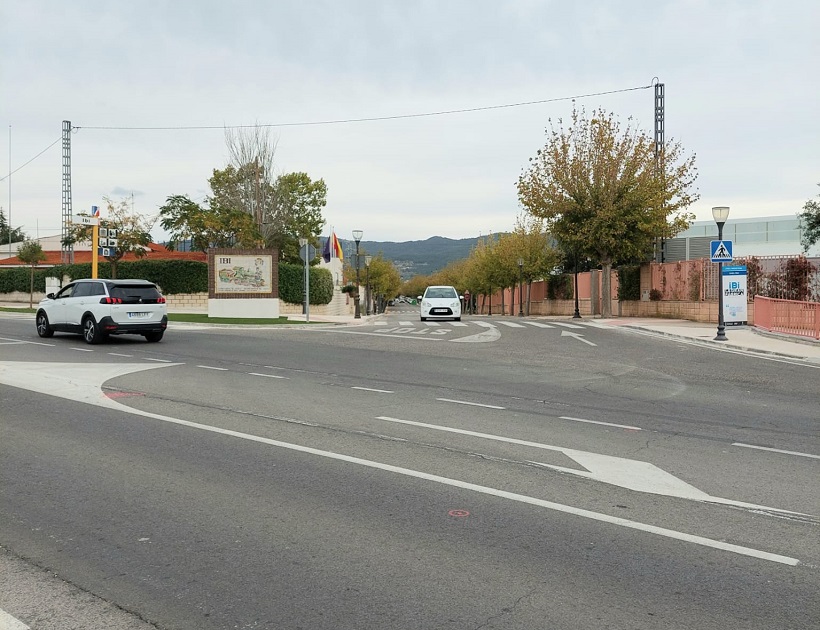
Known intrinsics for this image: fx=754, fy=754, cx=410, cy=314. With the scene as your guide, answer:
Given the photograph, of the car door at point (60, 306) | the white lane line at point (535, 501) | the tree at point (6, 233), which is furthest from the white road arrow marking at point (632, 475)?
the tree at point (6, 233)

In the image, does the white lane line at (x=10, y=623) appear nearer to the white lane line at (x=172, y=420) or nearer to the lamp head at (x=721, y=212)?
the white lane line at (x=172, y=420)

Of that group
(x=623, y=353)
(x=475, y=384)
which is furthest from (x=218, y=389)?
(x=623, y=353)

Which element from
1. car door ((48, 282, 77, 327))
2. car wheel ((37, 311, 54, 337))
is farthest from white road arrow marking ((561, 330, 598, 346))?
car wheel ((37, 311, 54, 337))

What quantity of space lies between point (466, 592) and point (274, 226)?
53.0 m

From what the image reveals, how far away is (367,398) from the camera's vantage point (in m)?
10.5

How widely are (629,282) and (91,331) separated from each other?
88.7 ft

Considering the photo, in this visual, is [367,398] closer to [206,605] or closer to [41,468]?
[41,468]

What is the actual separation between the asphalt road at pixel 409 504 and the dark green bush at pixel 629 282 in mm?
26415

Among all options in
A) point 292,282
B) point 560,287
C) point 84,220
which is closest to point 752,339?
point 84,220

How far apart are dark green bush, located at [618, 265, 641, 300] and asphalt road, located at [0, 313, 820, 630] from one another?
26.4 m

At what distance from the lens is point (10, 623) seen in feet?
11.7

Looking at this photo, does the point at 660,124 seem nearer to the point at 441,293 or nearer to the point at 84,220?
the point at 441,293

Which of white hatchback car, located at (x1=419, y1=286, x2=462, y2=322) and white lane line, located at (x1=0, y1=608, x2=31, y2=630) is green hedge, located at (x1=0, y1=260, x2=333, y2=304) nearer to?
white hatchback car, located at (x1=419, y1=286, x2=462, y2=322)

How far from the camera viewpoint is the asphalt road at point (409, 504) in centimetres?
379
